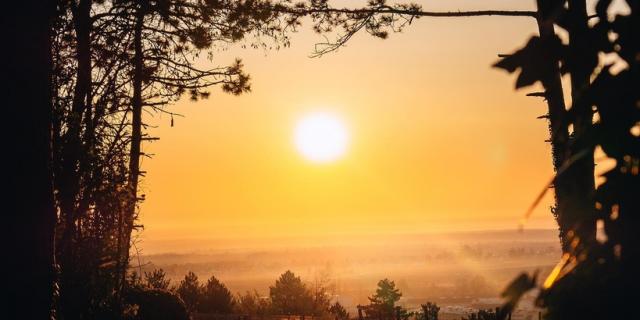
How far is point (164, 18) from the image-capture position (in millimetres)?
12242

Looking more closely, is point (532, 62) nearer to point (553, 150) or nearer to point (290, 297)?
point (553, 150)

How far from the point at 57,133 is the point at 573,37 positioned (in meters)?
10.7

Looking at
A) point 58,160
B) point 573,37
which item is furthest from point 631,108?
point 58,160

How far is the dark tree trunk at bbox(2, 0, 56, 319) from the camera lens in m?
3.62

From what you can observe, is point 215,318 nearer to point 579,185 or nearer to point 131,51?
point 131,51

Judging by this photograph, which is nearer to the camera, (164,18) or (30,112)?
(30,112)

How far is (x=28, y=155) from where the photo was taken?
3686 millimetres

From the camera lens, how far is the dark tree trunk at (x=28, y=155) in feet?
11.9

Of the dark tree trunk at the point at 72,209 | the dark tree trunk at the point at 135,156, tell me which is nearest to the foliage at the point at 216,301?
the dark tree trunk at the point at 135,156

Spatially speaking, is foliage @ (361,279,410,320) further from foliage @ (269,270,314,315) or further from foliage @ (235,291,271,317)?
foliage @ (235,291,271,317)

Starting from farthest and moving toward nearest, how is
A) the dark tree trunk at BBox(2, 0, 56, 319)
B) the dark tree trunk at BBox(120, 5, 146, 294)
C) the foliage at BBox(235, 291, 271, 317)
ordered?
the foliage at BBox(235, 291, 271, 317), the dark tree trunk at BBox(120, 5, 146, 294), the dark tree trunk at BBox(2, 0, 56, 319)

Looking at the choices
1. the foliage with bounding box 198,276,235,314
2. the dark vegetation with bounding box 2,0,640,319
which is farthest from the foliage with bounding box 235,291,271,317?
the dark vegetation with bounding box 2,0,640,319

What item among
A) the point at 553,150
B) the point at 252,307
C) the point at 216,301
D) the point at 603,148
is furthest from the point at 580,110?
the point at 252,307

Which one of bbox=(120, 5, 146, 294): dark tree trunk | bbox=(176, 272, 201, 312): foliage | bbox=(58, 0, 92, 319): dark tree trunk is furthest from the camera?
bbox=(176, 272, 201, 312): foliage
